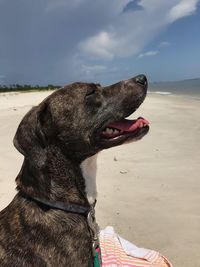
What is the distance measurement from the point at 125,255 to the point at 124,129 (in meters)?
1.97

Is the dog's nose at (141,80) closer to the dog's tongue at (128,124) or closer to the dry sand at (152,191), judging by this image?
the dog's tongue at (128,124)

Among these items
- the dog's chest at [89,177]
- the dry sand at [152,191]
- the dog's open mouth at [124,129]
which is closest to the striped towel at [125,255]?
the dry sand at [152,191]

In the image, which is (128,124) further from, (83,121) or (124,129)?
(83,121)

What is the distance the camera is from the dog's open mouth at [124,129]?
3.86 meters

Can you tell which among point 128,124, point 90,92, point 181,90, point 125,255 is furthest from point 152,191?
point 181,90

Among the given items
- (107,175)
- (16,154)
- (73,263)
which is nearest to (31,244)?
(73,263)

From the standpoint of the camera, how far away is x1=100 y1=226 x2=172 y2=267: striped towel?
4.96m

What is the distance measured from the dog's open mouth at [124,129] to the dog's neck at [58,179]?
39cm

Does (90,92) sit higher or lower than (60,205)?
higher

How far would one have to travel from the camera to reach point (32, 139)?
342 cm

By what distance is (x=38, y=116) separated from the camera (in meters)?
3.58

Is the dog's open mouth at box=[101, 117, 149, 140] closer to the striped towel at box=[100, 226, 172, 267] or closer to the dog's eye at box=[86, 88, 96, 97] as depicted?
the dog's eye at box=[86, 88, 96, 97]

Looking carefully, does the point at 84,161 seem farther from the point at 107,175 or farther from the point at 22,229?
the point at 107,175

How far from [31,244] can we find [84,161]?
2.67ft
